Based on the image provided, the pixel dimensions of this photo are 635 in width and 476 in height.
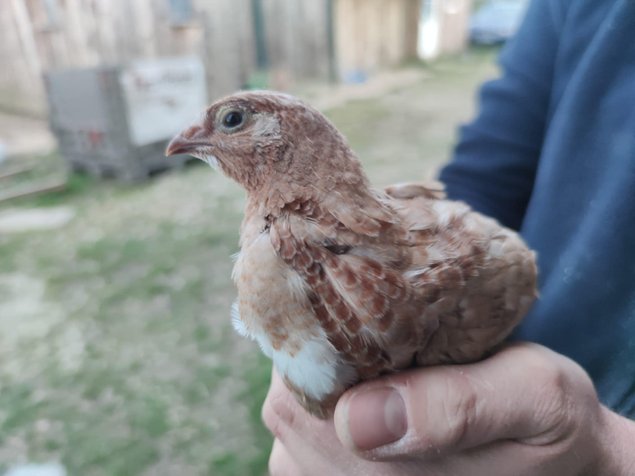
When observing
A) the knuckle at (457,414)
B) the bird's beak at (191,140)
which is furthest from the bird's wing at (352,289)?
the bird's beak at (191,140)

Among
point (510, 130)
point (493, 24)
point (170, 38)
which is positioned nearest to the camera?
point (510, 130)

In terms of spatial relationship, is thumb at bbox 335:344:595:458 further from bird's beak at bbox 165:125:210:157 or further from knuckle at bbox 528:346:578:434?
bird's beak at bbox 165:125:210:157

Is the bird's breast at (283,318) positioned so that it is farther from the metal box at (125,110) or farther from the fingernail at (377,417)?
the metal box at (125,110)

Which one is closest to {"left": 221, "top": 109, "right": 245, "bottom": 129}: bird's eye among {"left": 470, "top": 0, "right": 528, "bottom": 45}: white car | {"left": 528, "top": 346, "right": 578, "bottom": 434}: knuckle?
{"left": 528, "top": 346, "right": 578, "bottom": 434}: knuckle

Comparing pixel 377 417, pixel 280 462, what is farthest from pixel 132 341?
pixel 377 417

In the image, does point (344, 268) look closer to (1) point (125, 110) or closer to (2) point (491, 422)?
(2) point (491, 422)

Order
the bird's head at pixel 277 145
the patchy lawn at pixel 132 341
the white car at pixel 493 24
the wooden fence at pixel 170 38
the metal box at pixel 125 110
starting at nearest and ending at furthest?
the bird's head at pixel 277 145
the patchy lawn at pixel 132 341
the metal box at pixel 125 110
the wooden fence at pixel 170 38
the white car at pixel 493 24
